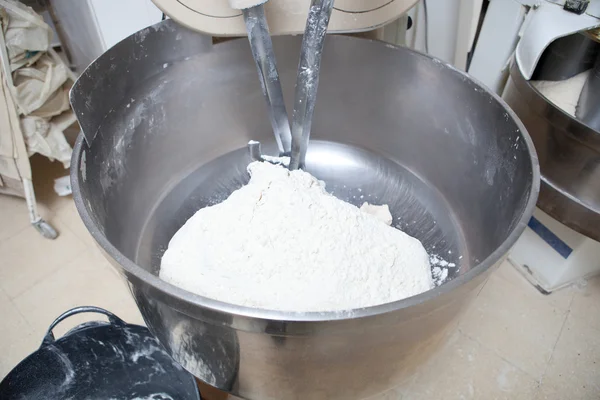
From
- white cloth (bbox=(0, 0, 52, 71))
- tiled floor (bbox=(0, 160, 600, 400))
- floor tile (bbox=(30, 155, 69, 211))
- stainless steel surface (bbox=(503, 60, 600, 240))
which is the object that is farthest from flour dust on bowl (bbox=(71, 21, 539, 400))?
floor tile (bbox=(30, 155, 69, 211))

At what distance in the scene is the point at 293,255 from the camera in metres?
0.52

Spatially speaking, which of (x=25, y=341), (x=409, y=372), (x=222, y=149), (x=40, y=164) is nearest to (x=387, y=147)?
(x=222, y=149)

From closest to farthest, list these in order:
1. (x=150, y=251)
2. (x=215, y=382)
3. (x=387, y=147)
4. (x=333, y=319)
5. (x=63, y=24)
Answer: (x=333, y=319) → (x=215, y=382) → (x=150, y=251) → (x=387, y=147) → (x=63, y=24)

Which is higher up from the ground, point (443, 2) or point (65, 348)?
point (443, 2)

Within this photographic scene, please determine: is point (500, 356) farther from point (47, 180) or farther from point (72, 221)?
point (47, 180)

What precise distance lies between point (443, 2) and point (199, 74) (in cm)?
47

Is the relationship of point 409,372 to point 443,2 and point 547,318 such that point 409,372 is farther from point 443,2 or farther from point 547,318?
point 443,2

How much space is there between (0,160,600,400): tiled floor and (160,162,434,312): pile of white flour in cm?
31

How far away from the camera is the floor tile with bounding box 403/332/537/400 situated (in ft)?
2.54

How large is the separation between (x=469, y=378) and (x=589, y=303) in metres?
0.30

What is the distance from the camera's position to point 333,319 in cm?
36

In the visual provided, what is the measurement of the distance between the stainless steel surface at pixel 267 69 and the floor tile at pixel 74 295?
0.45m

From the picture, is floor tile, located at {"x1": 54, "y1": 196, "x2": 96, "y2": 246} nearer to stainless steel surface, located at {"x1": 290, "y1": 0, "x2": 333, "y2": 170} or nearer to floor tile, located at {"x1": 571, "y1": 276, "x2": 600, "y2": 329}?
stainless steel surface, located at {"x1": 290, "y1": 0, "x2": 333, "y2": 170}

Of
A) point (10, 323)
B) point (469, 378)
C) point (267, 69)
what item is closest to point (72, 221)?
point (10, 323)
